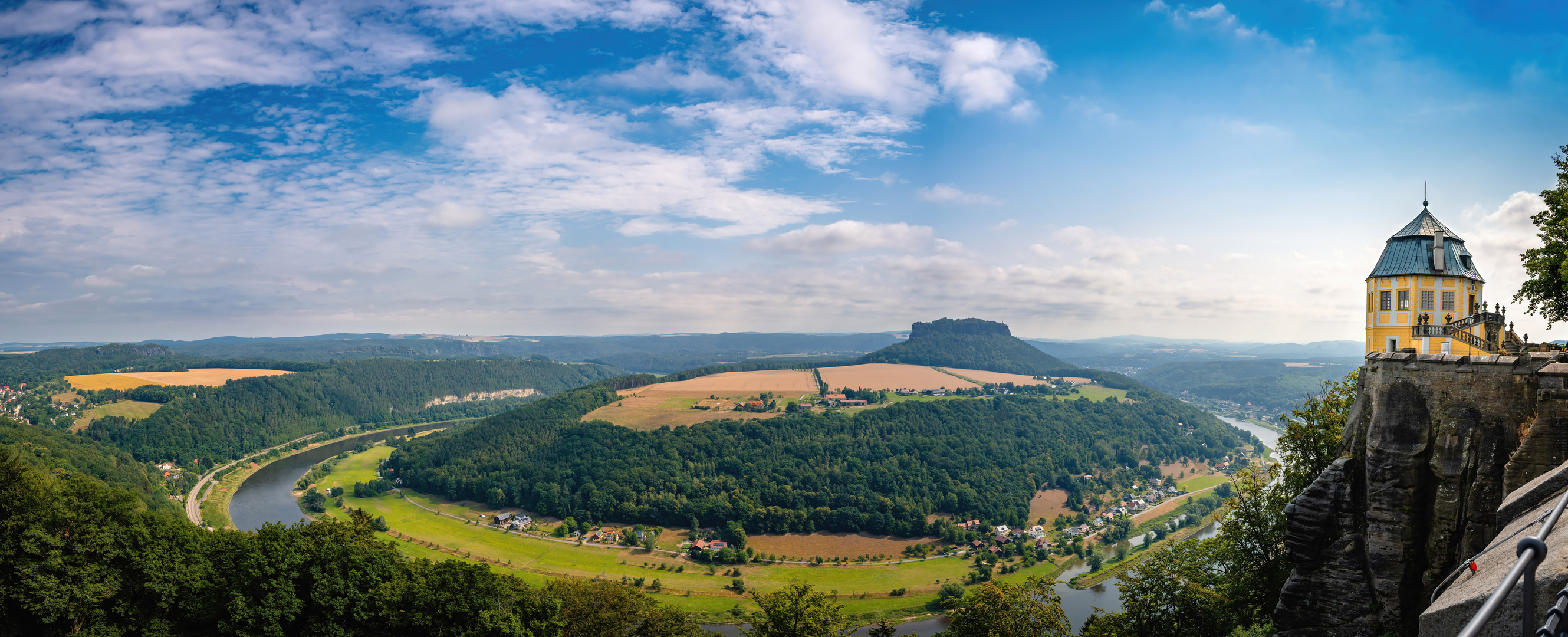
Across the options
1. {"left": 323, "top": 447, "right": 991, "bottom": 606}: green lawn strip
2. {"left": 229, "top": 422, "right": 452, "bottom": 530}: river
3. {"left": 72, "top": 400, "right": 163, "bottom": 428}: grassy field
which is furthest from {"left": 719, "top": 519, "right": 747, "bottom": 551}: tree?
{"left": 72, "top": 400, "right": 163, "bottom": 428}: grassy field

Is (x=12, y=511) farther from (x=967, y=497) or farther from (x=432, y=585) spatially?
(x=967, y=497)

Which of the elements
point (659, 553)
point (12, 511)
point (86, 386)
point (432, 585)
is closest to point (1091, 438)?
point (659, 553)

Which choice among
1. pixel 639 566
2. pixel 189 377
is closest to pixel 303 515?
pixel 639 566

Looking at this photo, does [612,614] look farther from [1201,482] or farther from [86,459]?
[1201,482]

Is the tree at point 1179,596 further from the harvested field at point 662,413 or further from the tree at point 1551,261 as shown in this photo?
the harvested field at point 662,413

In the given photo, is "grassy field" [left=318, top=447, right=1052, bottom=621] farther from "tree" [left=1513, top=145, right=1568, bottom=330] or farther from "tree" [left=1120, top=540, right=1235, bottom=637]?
"tree" [left=1513, top=145, right=1568, bottom=330]
